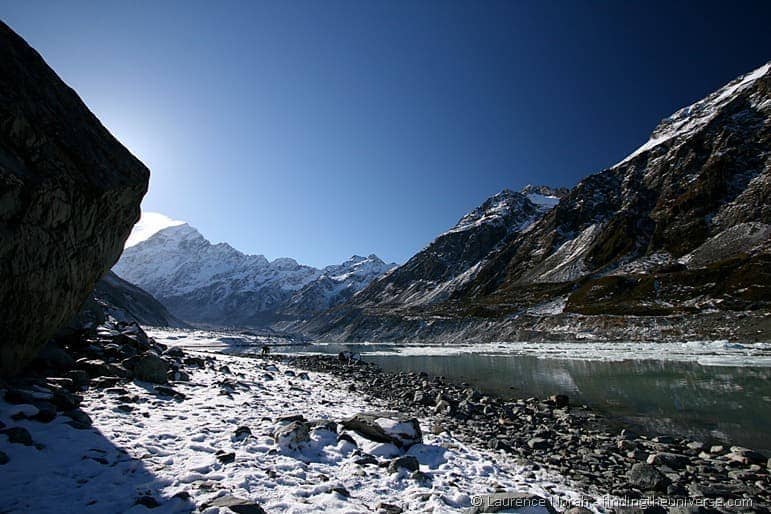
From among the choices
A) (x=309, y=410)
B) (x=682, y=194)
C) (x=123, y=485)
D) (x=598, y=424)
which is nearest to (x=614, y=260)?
(x=682, y=194)

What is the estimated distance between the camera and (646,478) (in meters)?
10.1

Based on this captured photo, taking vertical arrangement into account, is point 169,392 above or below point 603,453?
above

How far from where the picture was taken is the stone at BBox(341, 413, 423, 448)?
11633 millimetres

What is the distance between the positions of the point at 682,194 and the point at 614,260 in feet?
149

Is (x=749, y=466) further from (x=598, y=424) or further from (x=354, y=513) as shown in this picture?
(x=354, y=513)

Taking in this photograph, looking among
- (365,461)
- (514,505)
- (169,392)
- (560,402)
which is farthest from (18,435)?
(560,402)

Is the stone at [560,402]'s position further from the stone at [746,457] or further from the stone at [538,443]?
the stone at [746,457]

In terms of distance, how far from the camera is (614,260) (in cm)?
13462

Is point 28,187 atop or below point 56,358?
atop

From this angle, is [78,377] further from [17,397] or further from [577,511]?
[577,511]

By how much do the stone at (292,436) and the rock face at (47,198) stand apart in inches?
325

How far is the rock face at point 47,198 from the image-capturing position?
9.78m

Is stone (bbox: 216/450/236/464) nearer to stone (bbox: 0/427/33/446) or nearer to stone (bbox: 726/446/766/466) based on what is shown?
stone (bbox: 0/427/33/446)

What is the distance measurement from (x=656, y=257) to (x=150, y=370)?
14563 cm
